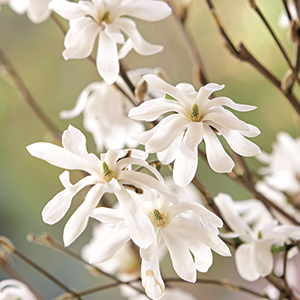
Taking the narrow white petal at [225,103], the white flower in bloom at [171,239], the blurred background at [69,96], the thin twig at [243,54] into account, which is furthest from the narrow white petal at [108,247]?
the blurred background at [69,96]

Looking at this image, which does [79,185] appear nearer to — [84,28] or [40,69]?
[84,28]

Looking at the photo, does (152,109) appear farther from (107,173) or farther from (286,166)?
(286,166)

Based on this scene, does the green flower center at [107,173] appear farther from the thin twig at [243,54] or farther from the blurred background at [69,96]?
the blurred background at [69,96]

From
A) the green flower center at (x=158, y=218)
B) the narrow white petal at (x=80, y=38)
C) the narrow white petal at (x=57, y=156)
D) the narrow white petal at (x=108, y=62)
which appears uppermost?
the narrow white petal at (x=80, y=38)

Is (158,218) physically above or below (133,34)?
below

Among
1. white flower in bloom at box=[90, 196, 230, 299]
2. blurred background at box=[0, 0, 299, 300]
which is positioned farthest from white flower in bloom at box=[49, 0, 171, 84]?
blurred background at box=[0, 0, 299, 300]

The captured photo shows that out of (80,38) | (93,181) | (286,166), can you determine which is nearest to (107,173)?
(93,181)
